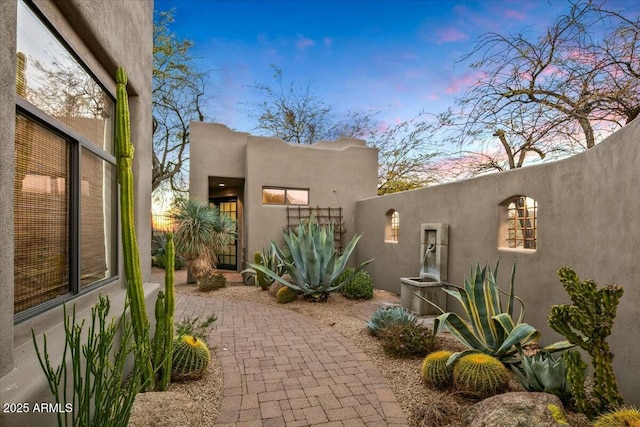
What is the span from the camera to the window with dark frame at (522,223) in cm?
466

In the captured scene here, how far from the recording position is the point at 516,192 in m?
4.84

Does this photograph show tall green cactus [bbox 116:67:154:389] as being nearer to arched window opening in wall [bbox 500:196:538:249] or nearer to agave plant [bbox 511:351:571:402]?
agave plant [bbox 511:351:571:402]

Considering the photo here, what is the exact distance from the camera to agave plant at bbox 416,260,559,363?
313cm

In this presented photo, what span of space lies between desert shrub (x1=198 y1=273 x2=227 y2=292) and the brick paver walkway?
3.29 meters

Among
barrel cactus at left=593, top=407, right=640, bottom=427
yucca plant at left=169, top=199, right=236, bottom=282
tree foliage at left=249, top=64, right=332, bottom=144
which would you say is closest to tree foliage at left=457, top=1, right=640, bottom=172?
barrel cactus at left=593, top=407, right=640, bottom=427

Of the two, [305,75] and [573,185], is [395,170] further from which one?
[573,185]

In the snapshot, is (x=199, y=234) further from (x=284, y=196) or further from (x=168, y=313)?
(x=168, y=313)

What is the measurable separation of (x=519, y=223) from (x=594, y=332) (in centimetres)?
306

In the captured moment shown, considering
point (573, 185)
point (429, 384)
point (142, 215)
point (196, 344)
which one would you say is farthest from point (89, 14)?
point (573, 185)

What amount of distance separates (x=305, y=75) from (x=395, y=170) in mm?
6937

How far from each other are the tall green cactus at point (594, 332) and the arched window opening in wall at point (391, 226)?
247 inches

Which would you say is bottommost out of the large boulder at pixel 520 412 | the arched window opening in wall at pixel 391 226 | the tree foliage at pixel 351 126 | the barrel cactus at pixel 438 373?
Result: the barrel cactus at pixel 438 373

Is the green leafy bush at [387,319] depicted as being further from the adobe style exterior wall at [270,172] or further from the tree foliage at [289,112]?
the tree foliage at [289,112]

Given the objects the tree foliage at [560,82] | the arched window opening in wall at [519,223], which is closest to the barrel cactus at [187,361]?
the arched window opening in wall at [519,223]
